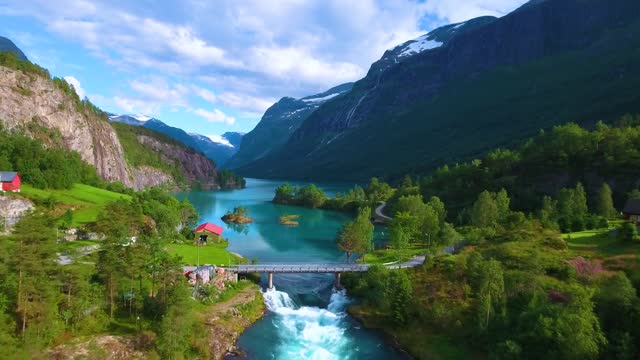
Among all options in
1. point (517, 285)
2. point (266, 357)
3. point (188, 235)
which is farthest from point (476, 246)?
point (188, 235)

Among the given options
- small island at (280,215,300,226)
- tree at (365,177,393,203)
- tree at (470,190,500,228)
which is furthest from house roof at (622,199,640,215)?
tree at (365,177,393,203)

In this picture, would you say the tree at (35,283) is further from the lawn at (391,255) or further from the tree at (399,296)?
the lawn at (391,255)

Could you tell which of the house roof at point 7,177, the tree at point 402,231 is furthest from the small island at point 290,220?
the house roof at point 7,177

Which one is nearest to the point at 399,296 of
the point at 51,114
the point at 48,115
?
the point at 48,115

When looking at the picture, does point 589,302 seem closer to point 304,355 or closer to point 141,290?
point 304,355

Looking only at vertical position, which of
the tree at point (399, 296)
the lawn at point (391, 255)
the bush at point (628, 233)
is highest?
the bush at point (628, 233)

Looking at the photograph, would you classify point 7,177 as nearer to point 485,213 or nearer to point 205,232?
point 205,232
